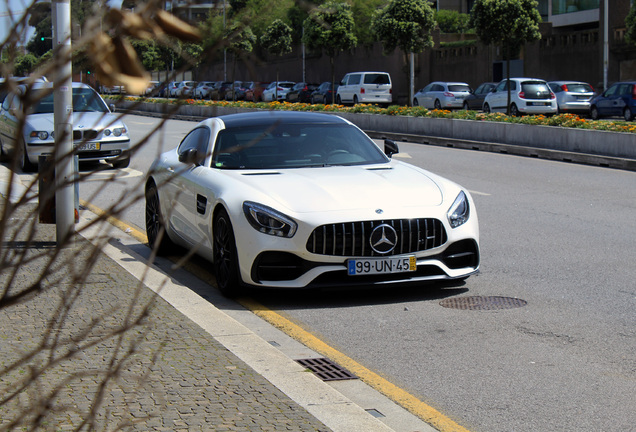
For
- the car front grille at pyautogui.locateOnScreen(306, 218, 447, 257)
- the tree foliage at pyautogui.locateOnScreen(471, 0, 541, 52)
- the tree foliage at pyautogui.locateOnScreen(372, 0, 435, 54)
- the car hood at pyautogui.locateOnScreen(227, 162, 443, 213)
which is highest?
the tree foliage at pyautogui.locateOnScreen(372, 0, 435, 54)

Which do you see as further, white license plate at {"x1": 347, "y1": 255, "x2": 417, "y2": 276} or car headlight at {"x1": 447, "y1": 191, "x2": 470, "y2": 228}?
car headlight at {"x1": 447, "y1": 191, "x2": 470, "y2": 228}

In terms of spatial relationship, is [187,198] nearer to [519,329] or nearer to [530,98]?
[519,329]

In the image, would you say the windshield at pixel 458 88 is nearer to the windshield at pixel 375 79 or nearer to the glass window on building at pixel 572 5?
the windshield at pixel 375 79

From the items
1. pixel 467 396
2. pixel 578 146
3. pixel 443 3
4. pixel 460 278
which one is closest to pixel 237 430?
pixel 467 396

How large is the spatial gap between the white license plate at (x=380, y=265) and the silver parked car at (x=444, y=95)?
38.6 meters

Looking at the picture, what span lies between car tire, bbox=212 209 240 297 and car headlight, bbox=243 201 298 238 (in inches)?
10.3

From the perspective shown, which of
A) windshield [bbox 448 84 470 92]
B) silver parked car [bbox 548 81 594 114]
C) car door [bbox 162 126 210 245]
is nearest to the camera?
car door [bbox 162 126 210 245]

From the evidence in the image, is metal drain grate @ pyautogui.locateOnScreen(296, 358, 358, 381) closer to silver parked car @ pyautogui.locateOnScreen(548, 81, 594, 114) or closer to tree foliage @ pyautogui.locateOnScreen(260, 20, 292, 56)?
silver parked car @ pyautogui.locateOnScreen(548, 81, 594, 114)

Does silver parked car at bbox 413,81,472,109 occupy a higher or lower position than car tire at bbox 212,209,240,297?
higher

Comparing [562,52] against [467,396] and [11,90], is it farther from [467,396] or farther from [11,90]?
[11,90]

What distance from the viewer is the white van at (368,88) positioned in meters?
48.3

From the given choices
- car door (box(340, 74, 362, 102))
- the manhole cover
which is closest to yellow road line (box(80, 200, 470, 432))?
the manhole cover

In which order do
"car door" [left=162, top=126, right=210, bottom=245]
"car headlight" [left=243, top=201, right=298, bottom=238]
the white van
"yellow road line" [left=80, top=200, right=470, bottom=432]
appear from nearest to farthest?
1. "yellow road line" [left=80, top=200, right=470, bottom=432]
2. "car headlight" [left=243, top=201, right=298, bottom=238]
3. "car door" [left=162, top=126, right=210, bottom=245]
4. the white van

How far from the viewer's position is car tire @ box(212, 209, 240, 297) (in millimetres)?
7328
